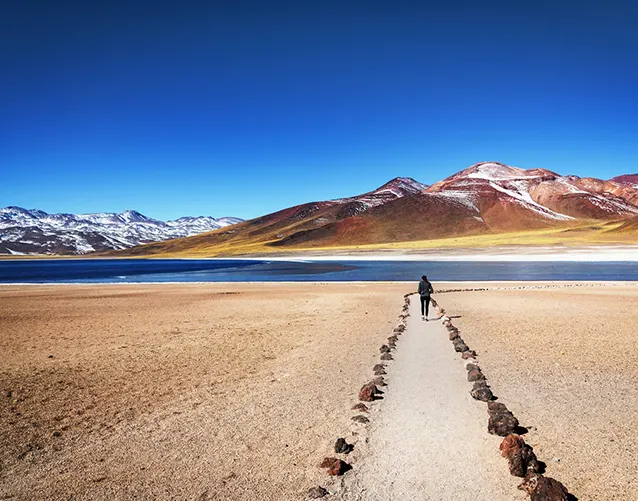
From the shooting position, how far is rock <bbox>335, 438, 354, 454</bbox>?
7.64 meters

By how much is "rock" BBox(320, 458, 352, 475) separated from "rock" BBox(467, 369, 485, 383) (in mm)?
5590

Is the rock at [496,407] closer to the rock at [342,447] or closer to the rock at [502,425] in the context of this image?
the rock at [502,425]

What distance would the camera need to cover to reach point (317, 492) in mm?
6410

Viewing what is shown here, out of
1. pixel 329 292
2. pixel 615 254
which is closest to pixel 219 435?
pixel 329 292

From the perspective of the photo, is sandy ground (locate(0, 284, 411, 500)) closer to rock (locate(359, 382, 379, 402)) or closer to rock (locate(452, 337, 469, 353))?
rock (locate(359, 382, 379, 402))

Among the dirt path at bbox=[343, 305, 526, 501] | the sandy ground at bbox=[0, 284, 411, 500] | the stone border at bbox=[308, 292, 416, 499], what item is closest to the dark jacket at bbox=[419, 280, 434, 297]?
the sandy ground at bbox=[0, 284, 411, 500]

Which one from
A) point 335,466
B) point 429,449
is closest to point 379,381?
point 429,449

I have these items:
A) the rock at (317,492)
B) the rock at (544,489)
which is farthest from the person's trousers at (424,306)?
the rock at (317,492)

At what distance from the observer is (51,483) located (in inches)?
271

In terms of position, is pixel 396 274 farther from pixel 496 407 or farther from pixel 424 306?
pixel 496 407

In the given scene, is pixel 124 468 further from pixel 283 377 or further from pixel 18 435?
pixel 283 377

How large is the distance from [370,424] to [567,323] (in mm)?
15237

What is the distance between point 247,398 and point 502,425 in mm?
5473

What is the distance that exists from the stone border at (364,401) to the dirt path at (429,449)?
19 cm
